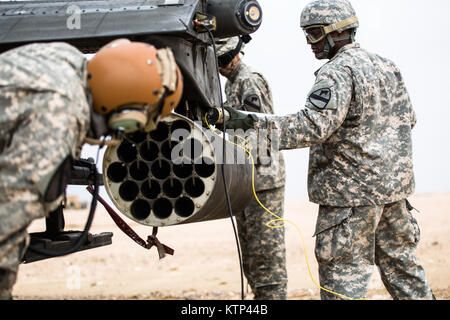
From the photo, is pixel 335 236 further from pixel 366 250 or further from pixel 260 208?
pixel 260 208

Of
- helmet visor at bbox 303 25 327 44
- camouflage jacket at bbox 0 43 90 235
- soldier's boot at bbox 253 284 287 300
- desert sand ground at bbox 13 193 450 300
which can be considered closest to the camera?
camouflage jacket at bbox 0 43 90 235

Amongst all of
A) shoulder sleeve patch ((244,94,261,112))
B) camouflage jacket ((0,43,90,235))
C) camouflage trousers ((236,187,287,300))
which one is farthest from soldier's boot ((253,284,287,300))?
camouflage jacket ((0,43,90,235))

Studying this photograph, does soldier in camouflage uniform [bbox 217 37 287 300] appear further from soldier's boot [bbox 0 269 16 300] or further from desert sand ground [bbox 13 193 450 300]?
soldier's boot [bbox 0 269 16 300]

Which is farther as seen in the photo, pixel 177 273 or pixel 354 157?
pixel 177 273

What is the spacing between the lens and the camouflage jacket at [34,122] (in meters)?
2.29

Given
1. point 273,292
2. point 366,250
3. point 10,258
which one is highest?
point 10,258

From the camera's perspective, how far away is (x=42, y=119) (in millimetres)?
2320

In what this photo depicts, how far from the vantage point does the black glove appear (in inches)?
153

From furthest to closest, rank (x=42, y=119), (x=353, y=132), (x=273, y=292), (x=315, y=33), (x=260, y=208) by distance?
(x=260, y=208)
(x=273, y=292)
(x=315, y=33)
(x=353, y=132)
(x=42, y=119)

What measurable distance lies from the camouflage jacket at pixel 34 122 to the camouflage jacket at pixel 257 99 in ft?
9.90

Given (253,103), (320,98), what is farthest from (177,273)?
(320,98)

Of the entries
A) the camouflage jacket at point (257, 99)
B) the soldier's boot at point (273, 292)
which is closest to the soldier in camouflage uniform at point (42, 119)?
the camouflage jacket at point (257, 99)

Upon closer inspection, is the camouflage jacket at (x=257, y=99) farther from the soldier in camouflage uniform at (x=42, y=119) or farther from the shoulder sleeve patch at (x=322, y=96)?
the soldier in camouflage uniform at (x=42, y=119)

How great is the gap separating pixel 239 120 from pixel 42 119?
1773 millimetres
